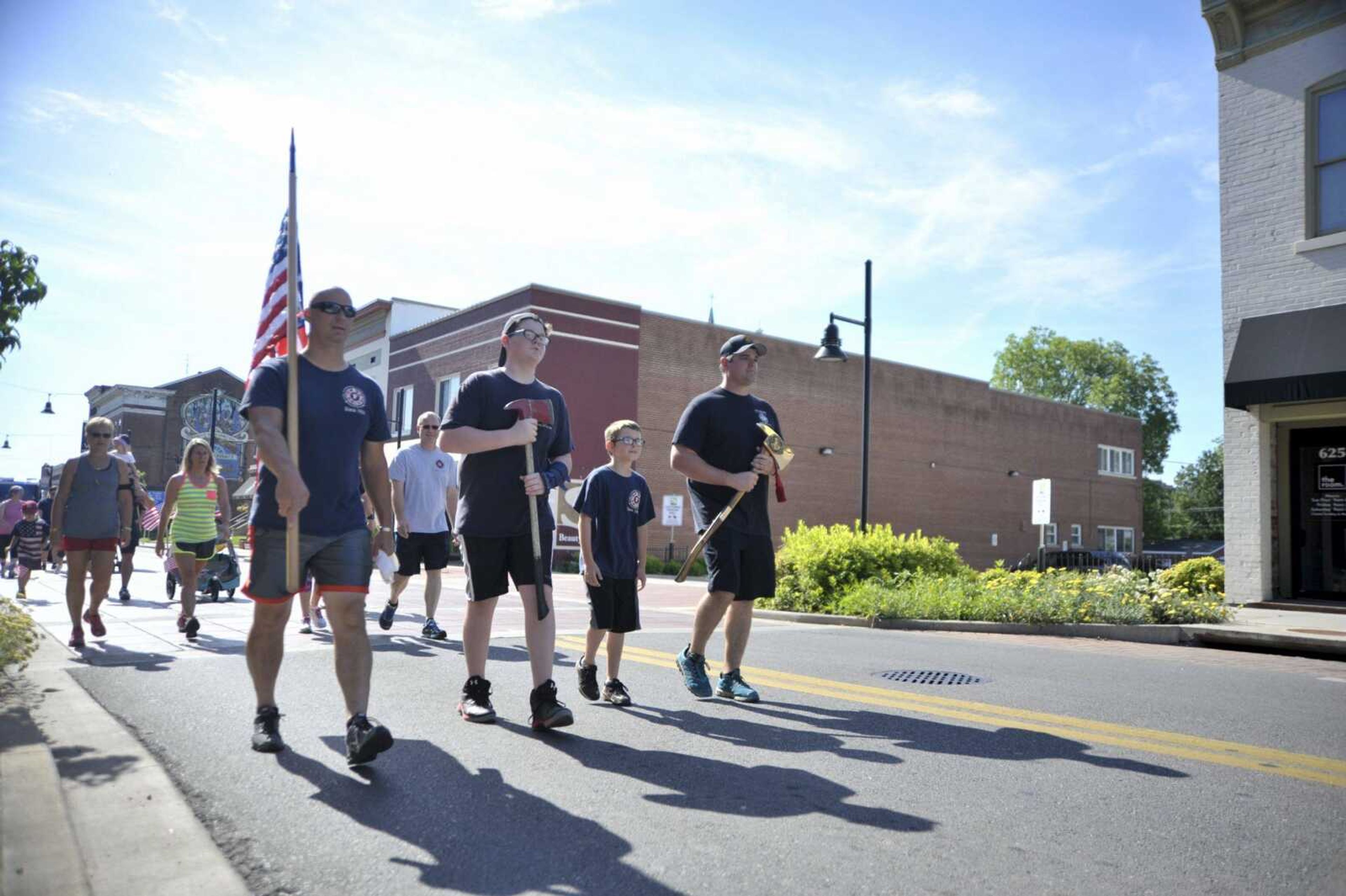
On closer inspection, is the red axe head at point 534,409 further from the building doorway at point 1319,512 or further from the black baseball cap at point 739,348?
the building doorway at point 1319,512

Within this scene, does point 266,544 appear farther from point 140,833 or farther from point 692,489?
point 692,489

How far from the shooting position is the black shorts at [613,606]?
5.65m

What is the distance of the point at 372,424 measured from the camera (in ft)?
14.7

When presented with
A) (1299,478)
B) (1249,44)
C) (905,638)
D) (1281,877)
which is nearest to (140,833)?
(1281,877)

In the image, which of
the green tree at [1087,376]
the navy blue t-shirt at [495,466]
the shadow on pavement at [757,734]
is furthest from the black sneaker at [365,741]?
the green tree at [1087,376]

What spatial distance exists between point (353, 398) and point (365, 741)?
57.5 inches

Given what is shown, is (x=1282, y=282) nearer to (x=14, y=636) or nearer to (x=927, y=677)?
(x=927, y=677)

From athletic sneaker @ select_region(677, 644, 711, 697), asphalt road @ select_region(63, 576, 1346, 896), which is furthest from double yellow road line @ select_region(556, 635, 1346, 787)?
athletic sneaker @ select_region(677, 644, 711, 697)

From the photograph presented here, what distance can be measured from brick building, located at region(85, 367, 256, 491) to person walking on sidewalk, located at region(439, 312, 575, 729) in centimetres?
7093

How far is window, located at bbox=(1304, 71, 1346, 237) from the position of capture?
12.9 meters

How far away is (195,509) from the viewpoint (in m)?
8.99

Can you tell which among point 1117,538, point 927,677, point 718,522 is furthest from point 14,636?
point 1117,538

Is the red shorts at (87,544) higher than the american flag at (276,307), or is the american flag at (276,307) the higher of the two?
the american flag at (276,307)

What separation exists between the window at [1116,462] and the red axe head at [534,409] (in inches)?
2085
